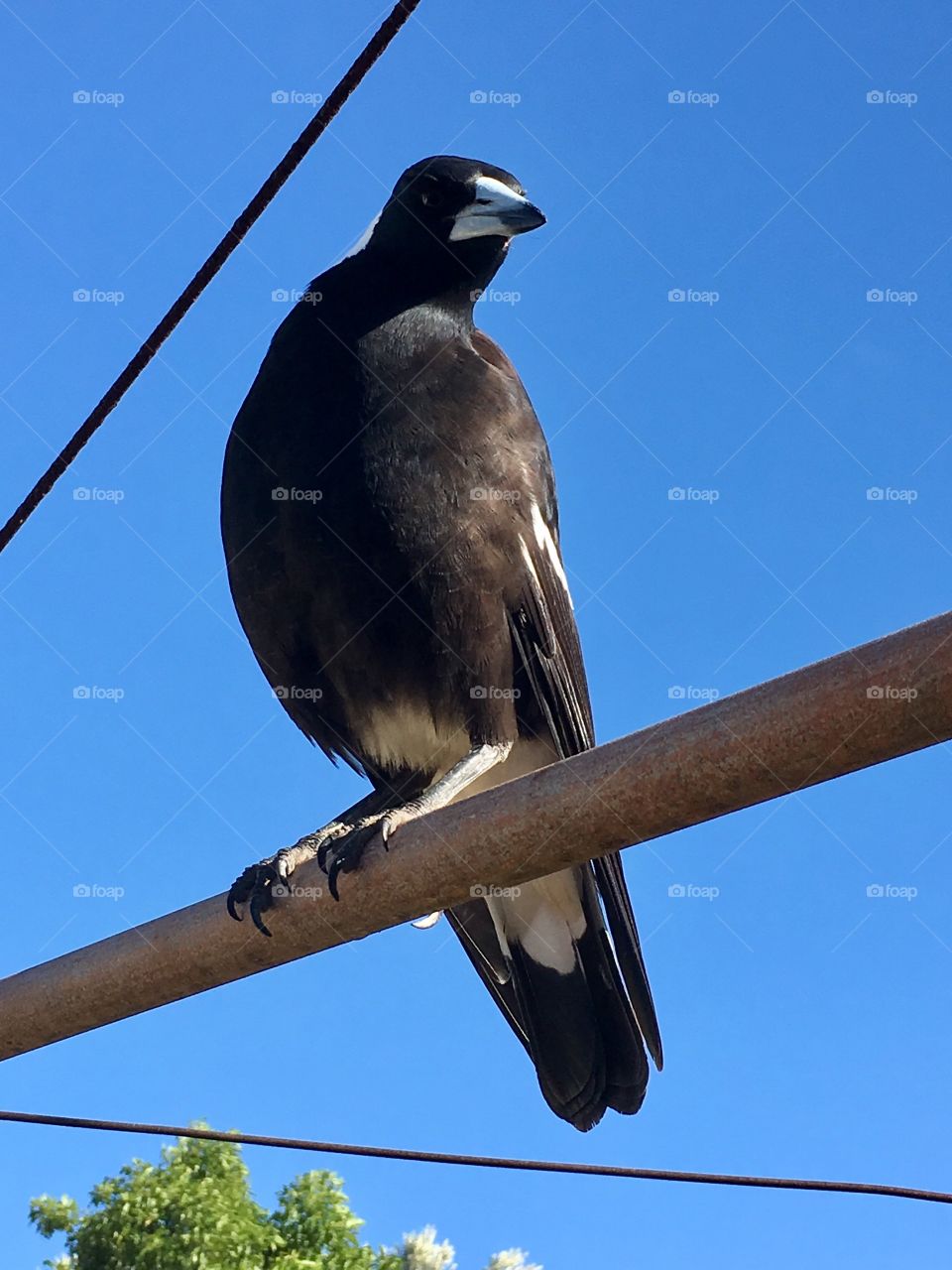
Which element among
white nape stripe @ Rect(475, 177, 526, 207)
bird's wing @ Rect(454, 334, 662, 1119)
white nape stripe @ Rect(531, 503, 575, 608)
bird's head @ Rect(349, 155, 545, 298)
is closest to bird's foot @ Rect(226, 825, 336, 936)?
bird's wing @ Rect(454, 334, 662, 1119)

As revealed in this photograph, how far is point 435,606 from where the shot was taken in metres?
2.75

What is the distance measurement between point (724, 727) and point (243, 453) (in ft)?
6.28

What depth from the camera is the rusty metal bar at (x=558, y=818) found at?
129cm

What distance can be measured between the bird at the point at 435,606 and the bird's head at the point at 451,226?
6 centimetres

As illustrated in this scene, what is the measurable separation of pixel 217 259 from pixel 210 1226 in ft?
41.5

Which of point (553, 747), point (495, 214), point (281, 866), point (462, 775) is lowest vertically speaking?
point (281, 866)

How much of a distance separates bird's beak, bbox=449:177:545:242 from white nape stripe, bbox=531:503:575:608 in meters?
0.81

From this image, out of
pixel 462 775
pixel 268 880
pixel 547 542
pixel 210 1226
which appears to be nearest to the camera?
pixel 268 880

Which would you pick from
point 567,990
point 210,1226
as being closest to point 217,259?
point 567,990

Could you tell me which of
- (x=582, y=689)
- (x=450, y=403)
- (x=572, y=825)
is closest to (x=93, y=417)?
(x=450, y=403)

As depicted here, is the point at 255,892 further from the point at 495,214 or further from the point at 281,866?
the point at 495,214

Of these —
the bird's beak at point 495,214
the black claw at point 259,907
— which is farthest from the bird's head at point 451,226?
the black claw at point 259,907

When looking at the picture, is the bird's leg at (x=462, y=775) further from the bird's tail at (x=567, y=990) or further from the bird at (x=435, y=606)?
the bird's tail at (x=567, y=990)

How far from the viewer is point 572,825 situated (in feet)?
5.03
